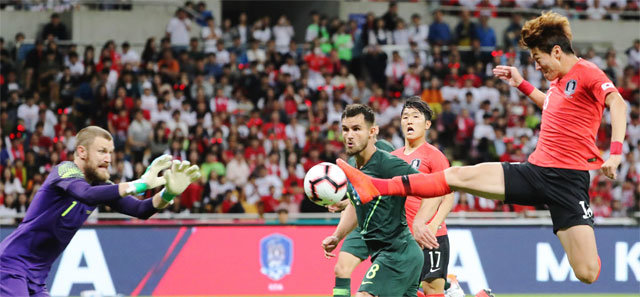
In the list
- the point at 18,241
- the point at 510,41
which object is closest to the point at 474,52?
the point at 510,41

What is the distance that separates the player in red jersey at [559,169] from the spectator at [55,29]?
14.0m

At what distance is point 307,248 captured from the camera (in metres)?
13.8

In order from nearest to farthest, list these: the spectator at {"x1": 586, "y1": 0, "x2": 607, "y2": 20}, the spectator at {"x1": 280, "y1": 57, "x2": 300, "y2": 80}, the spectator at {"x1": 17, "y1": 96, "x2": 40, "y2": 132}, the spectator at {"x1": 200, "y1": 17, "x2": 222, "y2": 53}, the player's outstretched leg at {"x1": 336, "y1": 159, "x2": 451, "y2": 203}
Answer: the player's outstretched leg at {"x1": 336, "y1": 159, "x2": 451, "y2": 203}, the spectator at {"x1": 17, "y1": 96, "x2": 40, "y2": 132}, the spectator at {"x1": 280, "y1": 57, "x2": 300, "y2": 80}, the spectator at {"x1": 200, "y1": 17, "x2": 222, "y2": 53}, the spectator at {"x1": 586, "y1": 0, "x2": 607, "y2": 20}

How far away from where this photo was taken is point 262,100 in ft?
60.7

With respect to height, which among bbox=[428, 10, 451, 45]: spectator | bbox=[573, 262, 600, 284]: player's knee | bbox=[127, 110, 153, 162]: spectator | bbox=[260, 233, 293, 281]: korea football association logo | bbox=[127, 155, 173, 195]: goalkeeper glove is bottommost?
bbox=[260, 233, 293, 281]: korea football association logo

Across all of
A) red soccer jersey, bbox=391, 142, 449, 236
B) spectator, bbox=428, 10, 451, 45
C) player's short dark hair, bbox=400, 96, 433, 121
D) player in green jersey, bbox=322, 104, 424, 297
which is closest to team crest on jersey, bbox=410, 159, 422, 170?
red soccer jersey, bbox=391, 142, 449, 236

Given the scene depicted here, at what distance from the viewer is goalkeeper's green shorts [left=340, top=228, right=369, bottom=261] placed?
25.5 ft

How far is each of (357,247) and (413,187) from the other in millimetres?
1305

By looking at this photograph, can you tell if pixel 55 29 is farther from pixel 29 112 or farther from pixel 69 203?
pixel 69 203

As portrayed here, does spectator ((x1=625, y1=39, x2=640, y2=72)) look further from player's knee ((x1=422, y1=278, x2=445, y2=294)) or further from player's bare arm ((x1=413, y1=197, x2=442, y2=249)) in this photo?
player's bare arm ((x1=413, y1=197, x2=442, y2=249))

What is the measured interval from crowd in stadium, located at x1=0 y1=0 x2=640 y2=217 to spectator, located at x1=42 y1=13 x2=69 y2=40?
3cm

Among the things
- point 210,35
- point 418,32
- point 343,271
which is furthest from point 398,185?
point 418,32

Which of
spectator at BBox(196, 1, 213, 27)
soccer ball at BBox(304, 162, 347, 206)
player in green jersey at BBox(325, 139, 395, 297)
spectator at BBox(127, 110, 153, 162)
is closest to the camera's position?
soccer ball at BBox(304, 162, 347, 206)

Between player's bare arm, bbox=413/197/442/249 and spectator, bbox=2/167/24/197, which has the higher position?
player's bare arm, bbox=413/197/442/249
